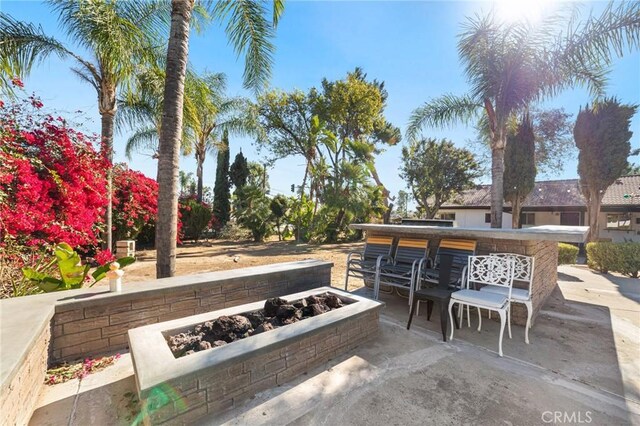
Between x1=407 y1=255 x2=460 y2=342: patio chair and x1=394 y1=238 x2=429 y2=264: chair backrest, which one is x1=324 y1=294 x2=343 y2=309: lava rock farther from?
x1=394 y1=238 x2=429 y2=264: chair backrest

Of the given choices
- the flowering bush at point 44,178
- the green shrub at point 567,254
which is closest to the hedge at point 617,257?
the green shrub at point 567,254

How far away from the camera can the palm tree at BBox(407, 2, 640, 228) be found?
21.1ft

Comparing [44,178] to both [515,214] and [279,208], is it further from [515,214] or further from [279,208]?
[515,214]

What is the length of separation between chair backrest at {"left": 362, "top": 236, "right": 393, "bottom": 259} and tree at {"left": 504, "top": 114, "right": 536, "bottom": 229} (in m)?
12.3

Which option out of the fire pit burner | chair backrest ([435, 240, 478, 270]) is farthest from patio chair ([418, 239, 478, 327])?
the fire pit burner

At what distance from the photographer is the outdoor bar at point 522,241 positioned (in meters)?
3.71

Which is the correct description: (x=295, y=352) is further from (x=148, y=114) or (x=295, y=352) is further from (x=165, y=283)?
(x=148, y=114)

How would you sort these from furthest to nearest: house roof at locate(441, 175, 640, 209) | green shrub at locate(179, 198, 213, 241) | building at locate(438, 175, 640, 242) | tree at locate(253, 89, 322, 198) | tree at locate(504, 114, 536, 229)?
tree at locate(253, 89, 322, 198) → house roof at locate(441, 175, 640, 209) → building at locate(438, 175, 640, 242) → tree at locate(504, 114, 536, 229) → green shrub at locate(179, 198, 213, 241)

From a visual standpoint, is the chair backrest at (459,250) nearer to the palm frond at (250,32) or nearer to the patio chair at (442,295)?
the patio chair at (442,295)

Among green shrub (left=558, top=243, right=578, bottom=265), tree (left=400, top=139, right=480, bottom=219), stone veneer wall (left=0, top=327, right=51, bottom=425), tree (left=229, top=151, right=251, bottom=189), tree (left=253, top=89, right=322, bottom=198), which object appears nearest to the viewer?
stone veneer wall (left=0, top=327, right=51, bottom=425)

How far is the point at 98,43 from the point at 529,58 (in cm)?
1008

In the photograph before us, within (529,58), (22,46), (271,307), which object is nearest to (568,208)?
(529,58)

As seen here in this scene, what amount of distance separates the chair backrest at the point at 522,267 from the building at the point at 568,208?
38.5 ft

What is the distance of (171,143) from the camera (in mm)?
4152
